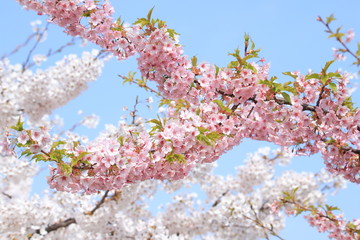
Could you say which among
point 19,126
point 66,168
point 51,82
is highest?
point 51,82

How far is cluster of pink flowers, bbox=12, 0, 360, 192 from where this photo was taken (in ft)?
12.0

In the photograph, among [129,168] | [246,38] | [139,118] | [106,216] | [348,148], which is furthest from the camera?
[106,216]

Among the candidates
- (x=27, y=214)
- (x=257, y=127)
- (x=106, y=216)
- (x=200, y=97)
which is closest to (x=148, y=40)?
(x=200, y=97)

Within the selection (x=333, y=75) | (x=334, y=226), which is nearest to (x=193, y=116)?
(x=333, y=75)

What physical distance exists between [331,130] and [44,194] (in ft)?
31.3

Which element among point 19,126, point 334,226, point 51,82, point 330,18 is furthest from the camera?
point 51,82

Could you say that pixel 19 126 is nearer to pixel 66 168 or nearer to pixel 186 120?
pixel 66 168

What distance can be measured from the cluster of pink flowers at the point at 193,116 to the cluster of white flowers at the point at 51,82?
7520 mm

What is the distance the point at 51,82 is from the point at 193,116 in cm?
948

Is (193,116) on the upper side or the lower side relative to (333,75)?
lower

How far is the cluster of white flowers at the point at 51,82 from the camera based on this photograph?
1204 centimetres

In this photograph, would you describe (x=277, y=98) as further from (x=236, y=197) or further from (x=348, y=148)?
(x=236, y=197)

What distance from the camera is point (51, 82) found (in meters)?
12.3

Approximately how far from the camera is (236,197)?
11641mm
